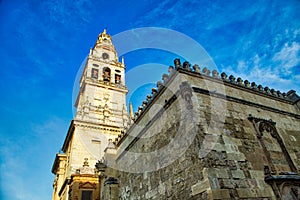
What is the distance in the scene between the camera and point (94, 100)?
74.2ft

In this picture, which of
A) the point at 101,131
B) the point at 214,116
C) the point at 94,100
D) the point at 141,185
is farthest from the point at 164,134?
the point at 94,100

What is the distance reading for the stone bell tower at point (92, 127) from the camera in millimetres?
13570

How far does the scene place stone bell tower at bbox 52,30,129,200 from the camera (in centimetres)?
1357

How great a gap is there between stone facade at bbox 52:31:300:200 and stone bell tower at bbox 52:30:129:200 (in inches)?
46.1

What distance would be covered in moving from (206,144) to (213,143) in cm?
28

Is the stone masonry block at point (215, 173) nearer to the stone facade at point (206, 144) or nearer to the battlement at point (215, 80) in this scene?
the stone facade at point (206, 144)

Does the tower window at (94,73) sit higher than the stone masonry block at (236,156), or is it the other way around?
the tower window at (94,73)

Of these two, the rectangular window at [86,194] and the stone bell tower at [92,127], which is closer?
the rectangular window at [86,194]

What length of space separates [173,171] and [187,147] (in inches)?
44.2

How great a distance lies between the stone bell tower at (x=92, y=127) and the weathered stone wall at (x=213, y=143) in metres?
4.75

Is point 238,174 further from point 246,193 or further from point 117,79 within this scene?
point 117,79

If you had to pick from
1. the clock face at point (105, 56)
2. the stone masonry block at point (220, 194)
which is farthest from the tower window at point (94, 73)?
the stone masonry block at point (220, 194)

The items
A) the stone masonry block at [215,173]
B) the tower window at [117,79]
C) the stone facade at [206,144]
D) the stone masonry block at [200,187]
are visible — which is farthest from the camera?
the tower window at [117,79]

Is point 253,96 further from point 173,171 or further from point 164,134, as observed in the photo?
point 173,171
